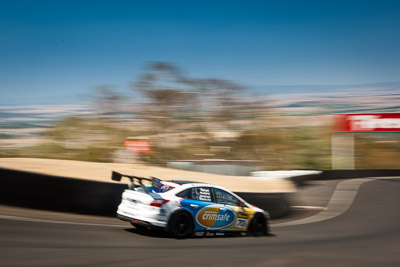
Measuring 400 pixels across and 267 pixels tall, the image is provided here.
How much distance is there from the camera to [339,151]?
171 ft

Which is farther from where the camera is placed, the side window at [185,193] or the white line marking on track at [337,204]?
the white line marking on track at [337,204]

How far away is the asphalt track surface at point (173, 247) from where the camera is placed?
7.57 meters

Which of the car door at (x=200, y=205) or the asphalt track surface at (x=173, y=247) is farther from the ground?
the car door at (x=200, y=205)

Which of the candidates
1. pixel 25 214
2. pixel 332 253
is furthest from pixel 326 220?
pixel 25 214

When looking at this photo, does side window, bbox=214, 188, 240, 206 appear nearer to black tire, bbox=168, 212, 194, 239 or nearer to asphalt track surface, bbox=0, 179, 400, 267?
asphalt track surface, bbox=0, 179, 400, 267

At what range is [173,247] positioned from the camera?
9352 millimetres

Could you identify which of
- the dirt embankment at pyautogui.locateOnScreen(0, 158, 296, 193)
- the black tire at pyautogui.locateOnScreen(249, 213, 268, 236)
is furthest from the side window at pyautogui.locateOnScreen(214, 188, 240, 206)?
the dirt embankment at pyautogui.locateOnScreen(0, 158, 296, 193)

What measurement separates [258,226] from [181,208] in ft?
9.02

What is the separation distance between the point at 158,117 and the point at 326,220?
123ft

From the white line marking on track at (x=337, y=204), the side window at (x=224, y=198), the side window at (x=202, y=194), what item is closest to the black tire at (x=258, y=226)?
the side window at (x=224, y=198)

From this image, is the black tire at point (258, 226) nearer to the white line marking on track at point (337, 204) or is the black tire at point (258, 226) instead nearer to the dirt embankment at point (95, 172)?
the white line marking on track at point (337, 204)

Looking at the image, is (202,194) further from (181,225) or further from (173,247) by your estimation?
(173,247)


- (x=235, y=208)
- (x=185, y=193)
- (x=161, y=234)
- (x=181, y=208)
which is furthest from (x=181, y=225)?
(x=235, y=208)

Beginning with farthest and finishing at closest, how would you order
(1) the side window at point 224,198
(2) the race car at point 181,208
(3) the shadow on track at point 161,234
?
(1) the side window at point 224,198, (3) the shadow on track at point 161,234, (2) the race car at point 181,208
